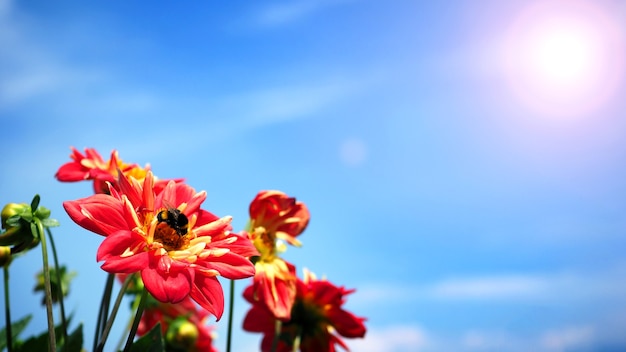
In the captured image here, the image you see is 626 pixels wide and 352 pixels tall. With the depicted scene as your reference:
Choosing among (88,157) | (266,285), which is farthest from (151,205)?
(88,157)

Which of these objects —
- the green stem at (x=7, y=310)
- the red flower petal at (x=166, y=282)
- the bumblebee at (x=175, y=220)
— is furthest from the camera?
the green stem at (x=7, y=310)

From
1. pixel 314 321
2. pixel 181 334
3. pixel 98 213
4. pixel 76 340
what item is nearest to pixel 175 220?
pixel 98 213

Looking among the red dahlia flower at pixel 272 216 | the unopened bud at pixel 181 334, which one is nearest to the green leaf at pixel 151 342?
the red dahlia flower at pixel 272 216

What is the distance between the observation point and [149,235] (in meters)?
1.27

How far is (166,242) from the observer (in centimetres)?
135

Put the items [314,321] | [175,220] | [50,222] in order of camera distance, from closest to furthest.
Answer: [175,220] → [50,222] → [314,321]

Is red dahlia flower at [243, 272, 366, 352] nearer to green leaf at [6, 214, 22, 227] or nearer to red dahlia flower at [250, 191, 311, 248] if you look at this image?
red dahlia flower at [250, 191, 311, 248]

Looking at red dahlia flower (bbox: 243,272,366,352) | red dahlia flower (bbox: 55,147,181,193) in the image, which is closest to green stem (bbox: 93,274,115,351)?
red dahlia flower (bbox: 55,147,181,193)

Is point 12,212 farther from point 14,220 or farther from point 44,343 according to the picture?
point 44,343

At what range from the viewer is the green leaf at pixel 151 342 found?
4.97 feet

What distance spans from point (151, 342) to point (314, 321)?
31.3 inches

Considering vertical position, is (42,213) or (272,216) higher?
(272,216)

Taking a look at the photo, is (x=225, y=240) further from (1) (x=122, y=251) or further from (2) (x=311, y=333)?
(2) (x=311, y=333)

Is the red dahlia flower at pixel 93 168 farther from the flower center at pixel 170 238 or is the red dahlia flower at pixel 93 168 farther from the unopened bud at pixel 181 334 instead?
the unopened bud at pixel 181 334
